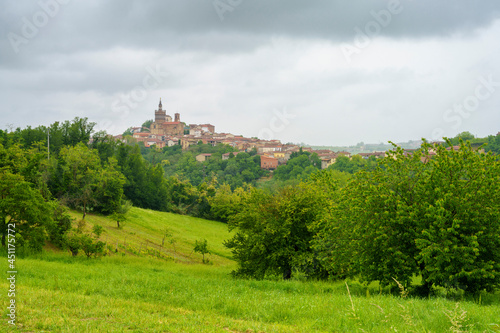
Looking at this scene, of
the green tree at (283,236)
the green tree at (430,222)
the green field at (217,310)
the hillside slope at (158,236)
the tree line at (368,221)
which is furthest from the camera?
the hillside slope at (158,236)

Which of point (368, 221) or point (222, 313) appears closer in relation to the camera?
point (222, 313)

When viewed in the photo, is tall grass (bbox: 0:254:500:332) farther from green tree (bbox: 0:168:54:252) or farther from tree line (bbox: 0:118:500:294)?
green tree (bbox: 0:168:54:252)

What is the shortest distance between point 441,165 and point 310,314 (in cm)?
963

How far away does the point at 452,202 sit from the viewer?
15.3 metres

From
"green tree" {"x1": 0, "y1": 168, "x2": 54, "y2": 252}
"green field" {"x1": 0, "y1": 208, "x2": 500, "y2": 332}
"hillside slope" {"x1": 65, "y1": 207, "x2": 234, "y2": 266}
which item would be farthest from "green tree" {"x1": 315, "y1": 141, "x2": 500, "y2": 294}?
"hillside slope" {"x1": 65, "y1": 207, "x2": 234, "y2": 266}

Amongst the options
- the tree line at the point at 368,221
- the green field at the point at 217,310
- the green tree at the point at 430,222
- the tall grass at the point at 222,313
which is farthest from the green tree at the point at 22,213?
the green tree at the point at 430,222

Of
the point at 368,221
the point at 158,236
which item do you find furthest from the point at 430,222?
the point at 158,236

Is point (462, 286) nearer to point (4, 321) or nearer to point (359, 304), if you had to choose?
point (359, 304)

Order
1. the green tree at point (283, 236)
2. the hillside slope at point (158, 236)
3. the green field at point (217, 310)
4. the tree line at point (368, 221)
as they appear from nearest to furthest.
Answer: the green field at point (217, 310) → the tree line at point (368, 221) → the green tree at point (283, 236) → the hillside slope at point (158, 236)

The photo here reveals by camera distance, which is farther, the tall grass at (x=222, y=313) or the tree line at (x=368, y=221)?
the tree line at (x=368, y=221)

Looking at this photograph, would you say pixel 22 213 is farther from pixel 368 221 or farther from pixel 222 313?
pixel 368 221

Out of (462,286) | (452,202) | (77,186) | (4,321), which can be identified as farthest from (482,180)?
(77,186)

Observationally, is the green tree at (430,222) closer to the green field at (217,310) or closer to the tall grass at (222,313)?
the green field at (217,310)

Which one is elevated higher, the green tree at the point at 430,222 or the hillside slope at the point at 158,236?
the green tree at the point at 430,222
